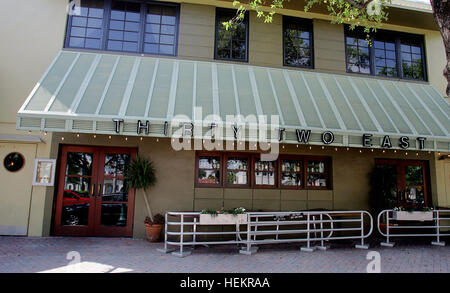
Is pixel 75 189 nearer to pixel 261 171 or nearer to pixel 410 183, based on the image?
pixel 261 171

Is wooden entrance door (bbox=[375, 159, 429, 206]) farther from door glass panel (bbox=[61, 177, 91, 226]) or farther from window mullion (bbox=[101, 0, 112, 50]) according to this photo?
window mullion (bbox=[101, 0, 112, 50])

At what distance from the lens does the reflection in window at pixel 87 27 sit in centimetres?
861

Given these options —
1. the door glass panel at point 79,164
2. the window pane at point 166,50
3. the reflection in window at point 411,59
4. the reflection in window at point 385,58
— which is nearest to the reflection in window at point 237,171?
the window pane at point 166,50

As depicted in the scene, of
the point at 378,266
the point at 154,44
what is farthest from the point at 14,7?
the point at 378,266

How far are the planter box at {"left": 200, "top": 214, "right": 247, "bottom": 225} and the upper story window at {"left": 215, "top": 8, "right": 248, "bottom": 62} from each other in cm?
500

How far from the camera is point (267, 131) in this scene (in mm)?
6754

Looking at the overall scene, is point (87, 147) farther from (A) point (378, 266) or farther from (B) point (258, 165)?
(A) point (378, 266)

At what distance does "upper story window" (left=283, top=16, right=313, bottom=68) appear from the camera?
9555 mm

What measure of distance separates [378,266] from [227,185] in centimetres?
409

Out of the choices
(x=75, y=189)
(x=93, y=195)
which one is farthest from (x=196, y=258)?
(x=75, y=189)

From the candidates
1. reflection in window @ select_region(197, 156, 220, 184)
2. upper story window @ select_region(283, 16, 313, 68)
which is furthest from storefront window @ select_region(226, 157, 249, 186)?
upper story window @ select_region(283, 16, 313, 68)

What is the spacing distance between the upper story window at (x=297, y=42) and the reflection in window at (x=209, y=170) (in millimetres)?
3967

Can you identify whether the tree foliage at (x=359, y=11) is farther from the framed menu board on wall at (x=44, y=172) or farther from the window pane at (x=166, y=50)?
the framed menu board on wall at (x=44, y=172)

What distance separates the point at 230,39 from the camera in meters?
9.28
